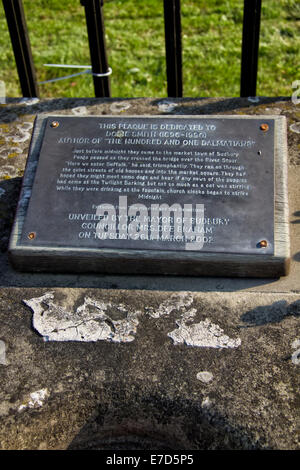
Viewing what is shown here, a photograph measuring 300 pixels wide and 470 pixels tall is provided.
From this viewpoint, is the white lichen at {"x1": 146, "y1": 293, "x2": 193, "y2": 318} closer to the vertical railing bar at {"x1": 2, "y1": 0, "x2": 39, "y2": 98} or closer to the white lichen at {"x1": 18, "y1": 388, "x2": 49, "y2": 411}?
the white lichen at {"x1": 18, "y1": 388, "x2": 49, "y2": 411}

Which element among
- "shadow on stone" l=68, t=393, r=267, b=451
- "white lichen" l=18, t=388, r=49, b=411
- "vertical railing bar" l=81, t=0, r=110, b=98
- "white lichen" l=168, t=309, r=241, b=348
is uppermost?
"vertical railing bar" l=81, t=0, r=110, b=98

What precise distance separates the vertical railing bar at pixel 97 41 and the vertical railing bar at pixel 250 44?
2.73ft

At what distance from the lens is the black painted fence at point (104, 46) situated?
2986 mm

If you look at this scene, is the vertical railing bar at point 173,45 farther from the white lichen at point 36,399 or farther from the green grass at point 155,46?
the white lichen at point 36,399

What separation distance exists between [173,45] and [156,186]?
4.01 ft

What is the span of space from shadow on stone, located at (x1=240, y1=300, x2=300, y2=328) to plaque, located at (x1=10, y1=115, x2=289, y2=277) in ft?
0.47

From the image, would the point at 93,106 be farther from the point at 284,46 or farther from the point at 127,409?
the point at 284,46

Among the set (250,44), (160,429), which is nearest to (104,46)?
(250,44)

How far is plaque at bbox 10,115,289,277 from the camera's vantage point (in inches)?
84.9

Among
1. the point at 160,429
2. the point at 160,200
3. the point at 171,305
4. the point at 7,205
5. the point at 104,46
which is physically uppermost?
the point at 104,46

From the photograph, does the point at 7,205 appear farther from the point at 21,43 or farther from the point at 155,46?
the point at 155,46

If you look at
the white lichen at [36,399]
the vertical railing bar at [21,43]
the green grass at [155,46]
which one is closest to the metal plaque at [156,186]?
the white lichen at [36,399]

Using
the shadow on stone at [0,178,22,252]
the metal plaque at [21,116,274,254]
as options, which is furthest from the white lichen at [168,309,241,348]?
the shadow on stone at [0,178,22,252]

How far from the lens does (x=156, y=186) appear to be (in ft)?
7.50
